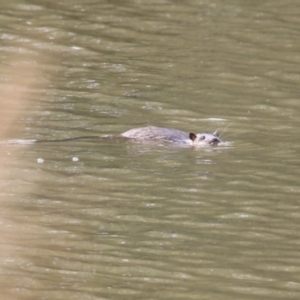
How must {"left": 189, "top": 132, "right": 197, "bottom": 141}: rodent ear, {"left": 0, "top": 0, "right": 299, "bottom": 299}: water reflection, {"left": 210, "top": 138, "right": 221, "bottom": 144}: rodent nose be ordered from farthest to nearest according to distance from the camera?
{"left": 210, "top": 138, "right": 221, "bottom": 144}: rodent nose → {"left": 189, "top": 132, "right": 197, "bottom": 141}: rodent ear → {"left": 0, "top": 0, "right": 299, "bottom": 299}: water reflection

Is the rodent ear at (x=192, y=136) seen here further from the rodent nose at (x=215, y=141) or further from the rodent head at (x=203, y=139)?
the rodent nose at (x=215, y=141)

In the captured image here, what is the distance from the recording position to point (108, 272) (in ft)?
20.7

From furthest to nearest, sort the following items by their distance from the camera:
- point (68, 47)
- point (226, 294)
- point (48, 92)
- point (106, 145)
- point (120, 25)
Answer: point (120, 25), point (68, 47), point (48, 92), point (106, 145), point (226, 294)

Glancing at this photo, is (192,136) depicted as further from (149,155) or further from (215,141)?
(149,155)

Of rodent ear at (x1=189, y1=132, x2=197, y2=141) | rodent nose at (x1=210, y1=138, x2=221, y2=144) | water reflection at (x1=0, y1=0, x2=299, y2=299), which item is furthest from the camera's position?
rodent nose at (x1=210, y1=138, x2=221, y2=144)

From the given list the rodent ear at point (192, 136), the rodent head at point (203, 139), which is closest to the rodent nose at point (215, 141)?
the rodent head at point (203, 139)

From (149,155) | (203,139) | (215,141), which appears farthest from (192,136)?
(149,155)

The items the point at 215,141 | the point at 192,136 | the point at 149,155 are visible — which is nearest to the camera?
A: the point at 149,155

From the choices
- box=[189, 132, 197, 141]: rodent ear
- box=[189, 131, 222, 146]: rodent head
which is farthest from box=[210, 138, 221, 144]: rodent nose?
box=[189, 132, 197, 141]: rodent ear

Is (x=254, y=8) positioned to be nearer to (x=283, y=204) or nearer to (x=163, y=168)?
(x=163, y=168)

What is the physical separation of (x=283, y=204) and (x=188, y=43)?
242 inches

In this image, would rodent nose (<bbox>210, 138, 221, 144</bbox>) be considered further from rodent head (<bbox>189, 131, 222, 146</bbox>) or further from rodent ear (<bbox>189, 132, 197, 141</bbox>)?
rodent ear (<bbox>189, 132, 197, 141</bbox>)

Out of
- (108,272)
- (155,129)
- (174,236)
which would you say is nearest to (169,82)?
(155,129)

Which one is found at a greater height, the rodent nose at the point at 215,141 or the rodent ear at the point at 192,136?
the rodent ear at the point at 192,136
